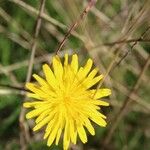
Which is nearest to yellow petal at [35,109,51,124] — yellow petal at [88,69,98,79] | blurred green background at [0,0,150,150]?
yellow petal at [88,69,98,79]

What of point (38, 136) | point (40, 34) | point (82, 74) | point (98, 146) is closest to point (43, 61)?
point (40, 34)

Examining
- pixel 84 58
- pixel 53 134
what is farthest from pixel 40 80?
pixel 84 58

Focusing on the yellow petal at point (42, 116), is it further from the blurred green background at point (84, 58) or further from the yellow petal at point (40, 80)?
the blurred green background at point (84, 58)

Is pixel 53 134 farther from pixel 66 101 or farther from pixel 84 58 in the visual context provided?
pixel 84 58

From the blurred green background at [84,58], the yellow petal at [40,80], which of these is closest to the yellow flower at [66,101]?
the yellow petal at [40,80]

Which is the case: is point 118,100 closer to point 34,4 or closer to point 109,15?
point 109,15
